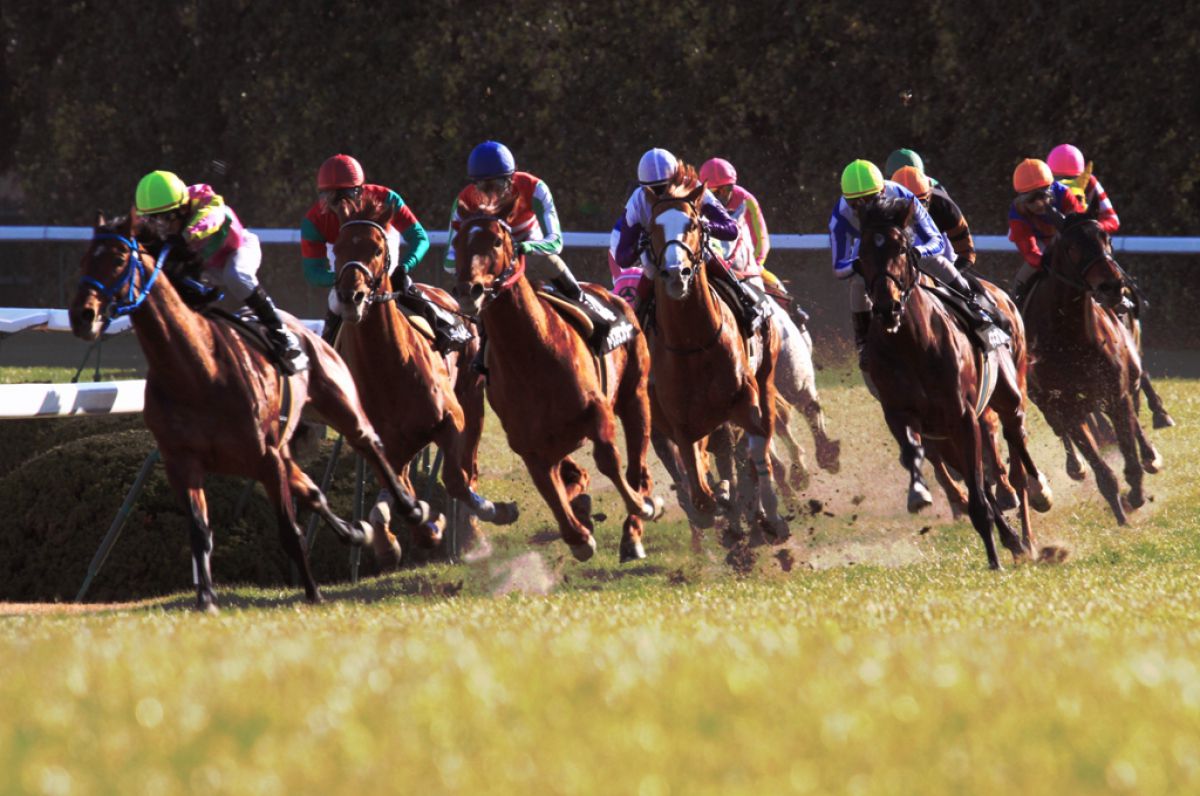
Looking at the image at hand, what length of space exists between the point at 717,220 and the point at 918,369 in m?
1.46

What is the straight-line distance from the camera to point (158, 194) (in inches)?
327

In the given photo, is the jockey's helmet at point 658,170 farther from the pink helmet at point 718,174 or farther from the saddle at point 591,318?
the pink helmet at point 718,174

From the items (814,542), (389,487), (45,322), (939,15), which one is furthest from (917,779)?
(939,15)

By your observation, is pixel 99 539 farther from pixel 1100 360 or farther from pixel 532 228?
pixel 1100 360

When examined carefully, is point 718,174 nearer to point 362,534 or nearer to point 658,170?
point 658,170

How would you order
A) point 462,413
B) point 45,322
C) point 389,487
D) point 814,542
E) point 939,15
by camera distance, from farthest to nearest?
point 939,15
point 45,322
point 814,542
point 462,413
point 389,487

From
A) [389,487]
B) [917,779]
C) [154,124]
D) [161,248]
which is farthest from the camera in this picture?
[154,124]

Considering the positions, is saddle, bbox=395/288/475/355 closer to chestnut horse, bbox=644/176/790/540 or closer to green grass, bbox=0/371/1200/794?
chestnut horse, bbox=644/176/790/540

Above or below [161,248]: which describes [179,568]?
below

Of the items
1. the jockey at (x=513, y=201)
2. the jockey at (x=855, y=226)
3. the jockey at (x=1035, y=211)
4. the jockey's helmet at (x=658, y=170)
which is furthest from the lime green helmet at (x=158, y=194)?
the jockey at (x=1035, y=211)

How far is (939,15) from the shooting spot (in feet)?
66.5

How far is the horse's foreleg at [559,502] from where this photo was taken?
31.1ft

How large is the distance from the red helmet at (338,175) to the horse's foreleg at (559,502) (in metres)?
1.61

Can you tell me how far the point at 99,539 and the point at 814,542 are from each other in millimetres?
4148
